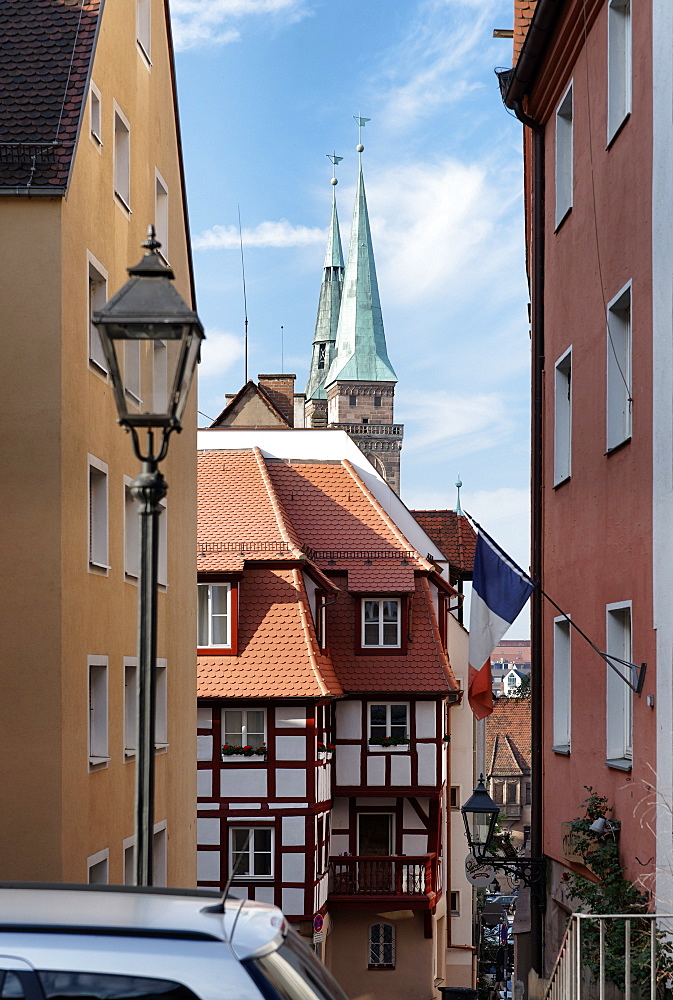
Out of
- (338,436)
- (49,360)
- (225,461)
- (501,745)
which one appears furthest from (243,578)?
(501,745)

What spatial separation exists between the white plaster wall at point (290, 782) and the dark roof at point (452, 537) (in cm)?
1358

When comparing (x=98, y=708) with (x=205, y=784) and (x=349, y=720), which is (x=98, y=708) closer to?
(x=205, y=784)

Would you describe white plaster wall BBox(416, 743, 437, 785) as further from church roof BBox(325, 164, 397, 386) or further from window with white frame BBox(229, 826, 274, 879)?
church roof BBox(325, 164, 397, 386)

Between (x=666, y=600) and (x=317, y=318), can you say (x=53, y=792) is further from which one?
(x=317, y=318)

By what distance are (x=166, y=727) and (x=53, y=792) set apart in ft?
21.3

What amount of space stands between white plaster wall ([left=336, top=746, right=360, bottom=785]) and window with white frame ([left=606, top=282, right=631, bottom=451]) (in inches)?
771

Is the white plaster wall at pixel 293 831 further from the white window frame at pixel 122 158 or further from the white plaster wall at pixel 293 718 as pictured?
the white window frame at pixel 122 158

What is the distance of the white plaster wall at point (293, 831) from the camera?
26453 mm

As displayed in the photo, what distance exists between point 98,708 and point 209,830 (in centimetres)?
1044

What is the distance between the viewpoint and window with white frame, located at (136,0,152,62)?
1986 cm

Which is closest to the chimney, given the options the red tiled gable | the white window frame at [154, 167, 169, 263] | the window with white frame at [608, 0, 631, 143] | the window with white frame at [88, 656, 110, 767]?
the red tiled gable

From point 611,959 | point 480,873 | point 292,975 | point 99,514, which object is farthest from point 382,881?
point 292,975

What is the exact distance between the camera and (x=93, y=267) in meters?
16.6

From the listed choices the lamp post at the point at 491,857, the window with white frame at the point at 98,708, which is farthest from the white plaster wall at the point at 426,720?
the lamp post at the point at 491,857
